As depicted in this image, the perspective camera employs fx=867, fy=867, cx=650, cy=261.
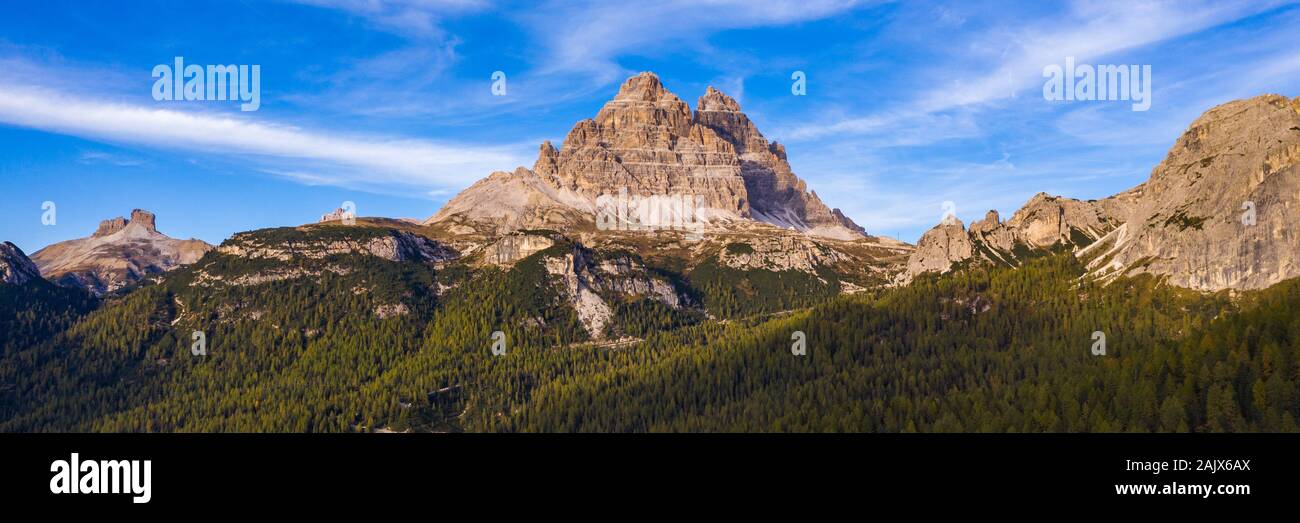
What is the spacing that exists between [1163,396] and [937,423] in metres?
45.2
